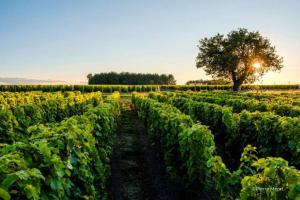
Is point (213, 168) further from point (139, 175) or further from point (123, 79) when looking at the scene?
point (123, 79)

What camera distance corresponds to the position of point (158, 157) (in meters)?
13.1

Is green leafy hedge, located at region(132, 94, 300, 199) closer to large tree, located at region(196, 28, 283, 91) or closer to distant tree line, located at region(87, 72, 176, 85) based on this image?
large tree, located at region(196, 28, 283, 91)

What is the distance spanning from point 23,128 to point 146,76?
11425cm

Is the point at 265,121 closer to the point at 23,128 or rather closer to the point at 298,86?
the point at 23,128

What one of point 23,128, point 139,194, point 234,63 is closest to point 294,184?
point 139,194

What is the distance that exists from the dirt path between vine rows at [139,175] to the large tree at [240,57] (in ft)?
150

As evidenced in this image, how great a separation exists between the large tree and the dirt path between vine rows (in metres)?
45.8

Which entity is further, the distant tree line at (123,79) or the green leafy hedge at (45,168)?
the distant tree line at (123,79)

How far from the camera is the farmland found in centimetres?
417

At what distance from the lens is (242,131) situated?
12.0 metres

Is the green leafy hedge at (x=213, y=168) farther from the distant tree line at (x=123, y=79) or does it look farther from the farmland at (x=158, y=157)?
→ the distant tree line at (x=123, y=79)

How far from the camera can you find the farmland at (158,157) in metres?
4.17

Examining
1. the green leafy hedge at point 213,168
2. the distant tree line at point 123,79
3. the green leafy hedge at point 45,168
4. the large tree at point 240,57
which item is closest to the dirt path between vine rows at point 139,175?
the green leafy hedge at point 213,168

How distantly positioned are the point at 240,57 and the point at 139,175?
51670mm
